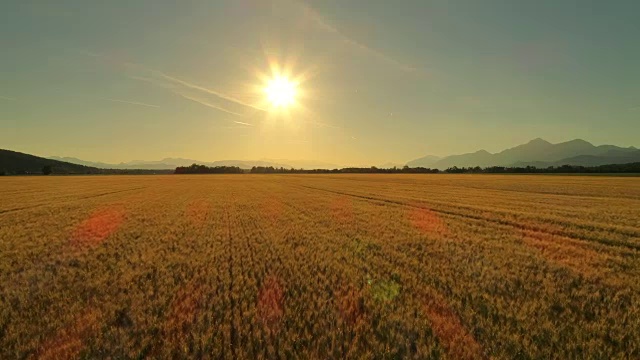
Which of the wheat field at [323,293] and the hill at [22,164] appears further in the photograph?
the hill at [22,164]

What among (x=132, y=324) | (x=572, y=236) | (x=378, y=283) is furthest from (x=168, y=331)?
(x=572, y=236)

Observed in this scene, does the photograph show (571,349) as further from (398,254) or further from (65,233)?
(65,233)

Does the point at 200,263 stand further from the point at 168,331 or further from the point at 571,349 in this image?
the point at 571,349

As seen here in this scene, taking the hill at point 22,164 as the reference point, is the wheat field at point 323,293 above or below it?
below

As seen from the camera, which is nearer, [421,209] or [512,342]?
[512,342]

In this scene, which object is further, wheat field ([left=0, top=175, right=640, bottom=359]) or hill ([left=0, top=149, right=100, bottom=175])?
hill ([left=0, top=149, right=100, bottom=175])

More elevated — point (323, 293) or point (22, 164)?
point (22, 164)

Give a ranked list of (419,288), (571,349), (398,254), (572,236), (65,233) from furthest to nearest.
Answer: (65,233) < (572,236) < (398,254) < (419,288) < (571,349)

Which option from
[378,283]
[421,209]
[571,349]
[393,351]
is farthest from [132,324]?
[421,209]

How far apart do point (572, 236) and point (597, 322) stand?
891 cm

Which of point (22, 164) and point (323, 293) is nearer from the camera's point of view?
point (323, 293)

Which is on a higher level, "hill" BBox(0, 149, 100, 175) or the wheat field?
"hill" BBox(0, 149, 100, 175)

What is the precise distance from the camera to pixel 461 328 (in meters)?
5.52

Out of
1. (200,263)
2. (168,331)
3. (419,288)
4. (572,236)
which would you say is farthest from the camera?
(572,236)
